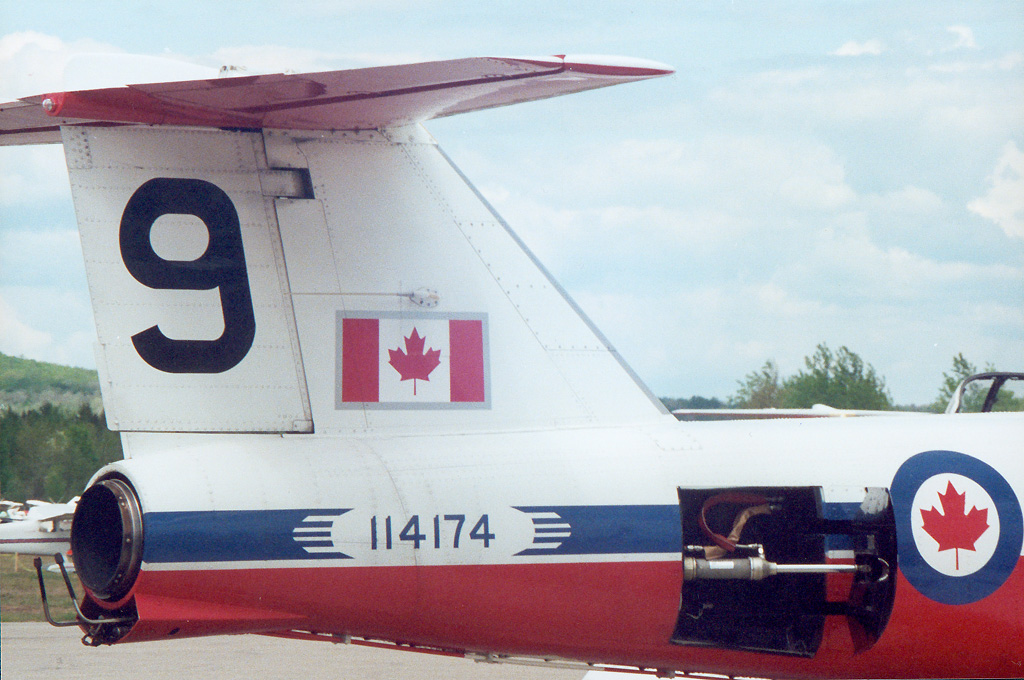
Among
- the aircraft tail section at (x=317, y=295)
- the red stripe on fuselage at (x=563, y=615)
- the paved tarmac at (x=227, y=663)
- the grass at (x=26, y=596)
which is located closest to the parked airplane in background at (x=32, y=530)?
the grass at (x=26, y=596)

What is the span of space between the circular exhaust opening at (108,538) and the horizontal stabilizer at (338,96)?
1.52 m

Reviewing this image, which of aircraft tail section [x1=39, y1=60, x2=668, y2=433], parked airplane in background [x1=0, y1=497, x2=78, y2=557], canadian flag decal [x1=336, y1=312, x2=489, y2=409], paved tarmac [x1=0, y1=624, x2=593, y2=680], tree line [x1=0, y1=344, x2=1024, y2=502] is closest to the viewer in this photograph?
aircraft tail section [x1=39, y1=60, x2=668, y2=433]

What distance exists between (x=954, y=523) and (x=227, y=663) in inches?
296

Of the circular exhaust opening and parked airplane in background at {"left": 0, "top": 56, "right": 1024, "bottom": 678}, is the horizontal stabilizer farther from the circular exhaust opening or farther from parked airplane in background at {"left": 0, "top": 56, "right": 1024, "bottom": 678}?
the circular exhaust opening

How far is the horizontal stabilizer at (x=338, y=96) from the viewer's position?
13.0 ft

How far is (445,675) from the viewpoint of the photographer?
1023 centimetres

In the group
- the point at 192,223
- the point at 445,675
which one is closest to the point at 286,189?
the point at 192,223

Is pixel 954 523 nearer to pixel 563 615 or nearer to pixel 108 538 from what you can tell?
pixel 563 615

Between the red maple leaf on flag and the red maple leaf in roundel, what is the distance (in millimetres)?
2562

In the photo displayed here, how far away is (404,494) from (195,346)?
115 centimetres

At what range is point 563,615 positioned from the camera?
16.6 ft

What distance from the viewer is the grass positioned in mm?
15195

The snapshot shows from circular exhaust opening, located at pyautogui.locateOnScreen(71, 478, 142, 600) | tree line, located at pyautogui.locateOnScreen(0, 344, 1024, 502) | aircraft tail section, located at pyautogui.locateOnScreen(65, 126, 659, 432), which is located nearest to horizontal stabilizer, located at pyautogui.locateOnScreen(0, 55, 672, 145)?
aircraft tail section, located at pyautogui.locateOnScreen(65, 126, 659, 432)

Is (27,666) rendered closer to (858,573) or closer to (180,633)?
(180,633)
